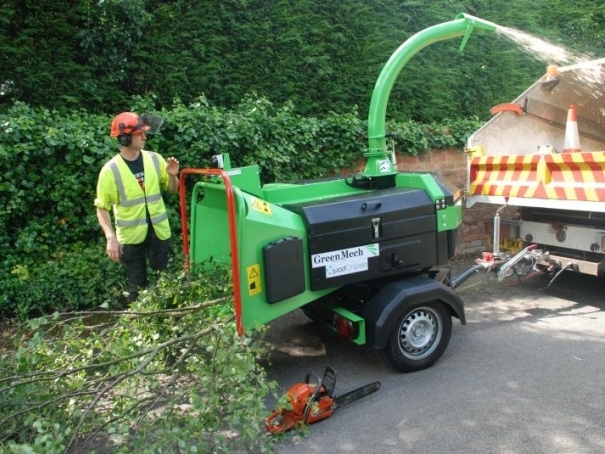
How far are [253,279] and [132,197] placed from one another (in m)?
1.46

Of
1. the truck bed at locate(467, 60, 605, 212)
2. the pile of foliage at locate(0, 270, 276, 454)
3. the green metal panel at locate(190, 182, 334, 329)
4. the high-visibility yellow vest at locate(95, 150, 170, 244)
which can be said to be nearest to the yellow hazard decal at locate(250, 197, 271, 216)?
the green metal panel at locate(190, 182, 334, 329)

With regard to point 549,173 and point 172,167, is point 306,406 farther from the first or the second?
point 549,173

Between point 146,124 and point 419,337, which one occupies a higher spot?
point 146,124

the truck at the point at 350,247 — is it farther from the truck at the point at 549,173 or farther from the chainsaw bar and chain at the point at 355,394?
the truck at the point at 549,173

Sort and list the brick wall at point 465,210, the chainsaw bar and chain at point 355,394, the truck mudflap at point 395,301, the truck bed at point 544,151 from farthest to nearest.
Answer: the brick wall at point 465,210, the truck bed at point 544,151, the truck mudflap at point 395,301, the chainsaw bar and chain at point 355,394

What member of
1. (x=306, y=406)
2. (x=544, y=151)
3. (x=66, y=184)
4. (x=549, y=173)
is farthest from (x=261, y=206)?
(x=544, y=151)

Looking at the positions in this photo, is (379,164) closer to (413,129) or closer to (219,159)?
(219,159)

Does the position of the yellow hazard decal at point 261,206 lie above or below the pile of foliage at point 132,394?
above

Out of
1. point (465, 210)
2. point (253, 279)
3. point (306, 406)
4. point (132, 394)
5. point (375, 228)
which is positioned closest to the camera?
point (132, 394)

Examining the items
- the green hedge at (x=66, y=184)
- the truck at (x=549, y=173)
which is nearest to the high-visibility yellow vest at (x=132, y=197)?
the green hedge at (x=66, y=184)

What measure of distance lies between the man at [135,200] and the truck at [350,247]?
0.97ft

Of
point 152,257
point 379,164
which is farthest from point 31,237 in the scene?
point 379,164

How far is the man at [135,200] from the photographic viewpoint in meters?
4.32

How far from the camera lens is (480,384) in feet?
12.5
